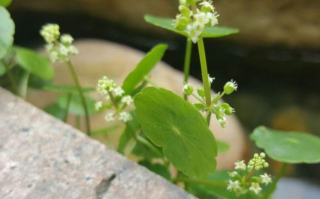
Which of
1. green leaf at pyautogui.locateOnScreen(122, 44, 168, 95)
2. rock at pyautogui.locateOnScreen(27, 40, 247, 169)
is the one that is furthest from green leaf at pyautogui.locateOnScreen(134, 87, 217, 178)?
rock at pyautogui.locateOnScreen(27, 40, 247, 169)

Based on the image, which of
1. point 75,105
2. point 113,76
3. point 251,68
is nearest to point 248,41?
point 251,68

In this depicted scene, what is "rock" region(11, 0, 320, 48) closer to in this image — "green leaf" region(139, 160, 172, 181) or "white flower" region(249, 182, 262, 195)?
"green leaf" region(139, 160, 172, 181)

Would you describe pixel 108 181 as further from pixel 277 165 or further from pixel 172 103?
pixel 277 165

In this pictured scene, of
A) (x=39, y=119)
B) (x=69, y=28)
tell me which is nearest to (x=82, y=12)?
(x=69, y=28)

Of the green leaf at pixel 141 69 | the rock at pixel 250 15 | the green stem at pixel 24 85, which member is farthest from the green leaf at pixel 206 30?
the rock at pixel 250 15

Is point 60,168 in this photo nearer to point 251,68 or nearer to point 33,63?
point 33,63

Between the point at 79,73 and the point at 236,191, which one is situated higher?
the point at 79,73
